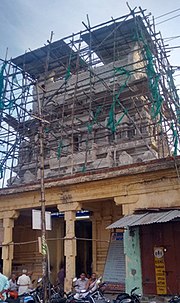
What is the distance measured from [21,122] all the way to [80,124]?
320 centimetres

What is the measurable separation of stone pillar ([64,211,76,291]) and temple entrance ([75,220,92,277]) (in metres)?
4.50

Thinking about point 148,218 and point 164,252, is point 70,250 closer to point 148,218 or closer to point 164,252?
point 164,252

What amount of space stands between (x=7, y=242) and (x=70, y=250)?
2.82m

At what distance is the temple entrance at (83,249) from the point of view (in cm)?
1636

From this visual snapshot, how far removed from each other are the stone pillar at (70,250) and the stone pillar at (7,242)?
253cm

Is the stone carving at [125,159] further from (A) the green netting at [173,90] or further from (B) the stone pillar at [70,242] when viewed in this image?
(B) the stone pillar at [70,242]

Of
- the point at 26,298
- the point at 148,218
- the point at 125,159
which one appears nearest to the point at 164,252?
the point at 148,218

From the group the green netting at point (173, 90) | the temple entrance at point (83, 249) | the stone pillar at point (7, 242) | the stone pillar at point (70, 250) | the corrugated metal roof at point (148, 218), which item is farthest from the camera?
the temple entrance at point (83, 249)

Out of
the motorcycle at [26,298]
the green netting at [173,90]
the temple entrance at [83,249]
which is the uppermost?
the green netting at [173,90]

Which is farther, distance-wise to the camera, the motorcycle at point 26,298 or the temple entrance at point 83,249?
the temple entrance at point 83,249

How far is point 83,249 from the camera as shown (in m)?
16.6

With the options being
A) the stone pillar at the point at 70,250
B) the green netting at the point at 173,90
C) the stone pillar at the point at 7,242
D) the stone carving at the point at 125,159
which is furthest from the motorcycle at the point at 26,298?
the green netting at the point at 173,90

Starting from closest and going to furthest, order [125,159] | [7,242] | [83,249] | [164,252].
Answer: [164,252] < [7,242] < [125,159] < [83,249]

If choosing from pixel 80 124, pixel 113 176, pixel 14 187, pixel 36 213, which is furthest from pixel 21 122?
pixel 36 213
